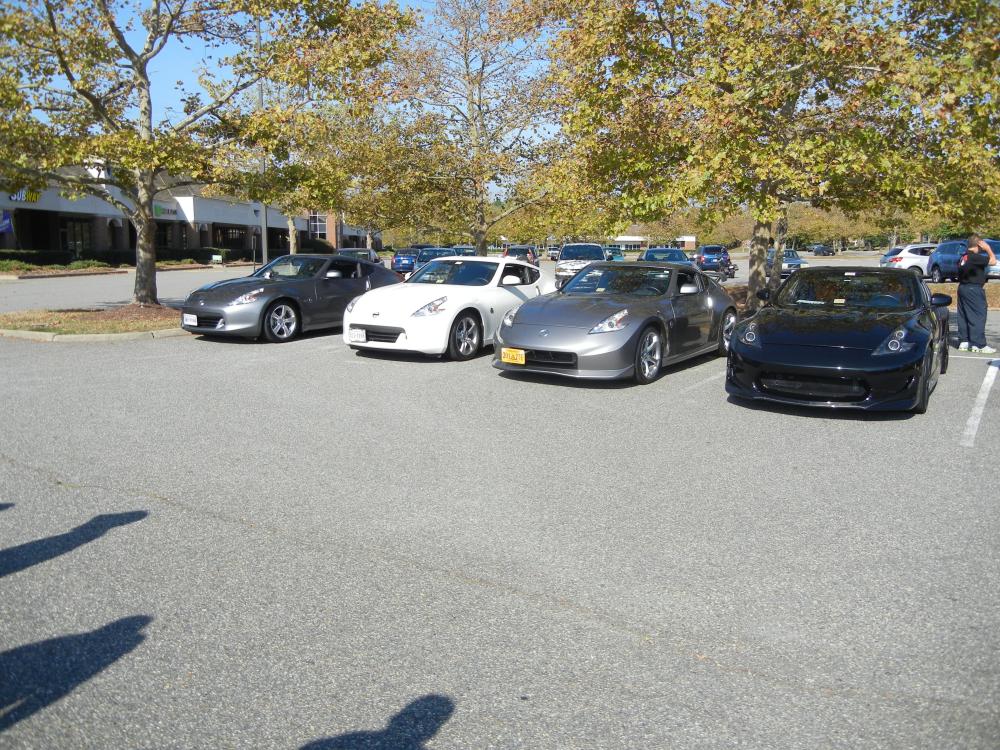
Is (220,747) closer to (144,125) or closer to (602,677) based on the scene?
(602,677)

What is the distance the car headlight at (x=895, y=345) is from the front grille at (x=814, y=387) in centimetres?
42

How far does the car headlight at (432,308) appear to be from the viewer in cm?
1071

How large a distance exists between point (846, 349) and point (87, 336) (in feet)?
35.0

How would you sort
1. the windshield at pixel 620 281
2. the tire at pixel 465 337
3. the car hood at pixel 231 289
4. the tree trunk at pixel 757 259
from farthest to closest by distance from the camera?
the tree trunk at pixel 757 259 → the car hood at pixel 231 289 → the tire at pixel 465 337 → the windshield at pixel 620 281

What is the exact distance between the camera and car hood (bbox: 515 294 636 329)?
931cm

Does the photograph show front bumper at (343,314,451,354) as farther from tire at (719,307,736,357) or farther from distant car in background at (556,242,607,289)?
distant car in background at (556,242,607,289)

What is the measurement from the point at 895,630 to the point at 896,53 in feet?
32.4

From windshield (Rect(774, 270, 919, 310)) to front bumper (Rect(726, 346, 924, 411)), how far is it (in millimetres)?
1391

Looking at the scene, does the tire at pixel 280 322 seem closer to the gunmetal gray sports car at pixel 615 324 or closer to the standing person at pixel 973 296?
the gunmetal gray sports car at pixel 615 324

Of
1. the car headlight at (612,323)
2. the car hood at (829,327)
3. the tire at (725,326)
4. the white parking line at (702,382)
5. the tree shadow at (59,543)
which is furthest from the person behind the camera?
the tire at (725,326)

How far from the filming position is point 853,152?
1156cm

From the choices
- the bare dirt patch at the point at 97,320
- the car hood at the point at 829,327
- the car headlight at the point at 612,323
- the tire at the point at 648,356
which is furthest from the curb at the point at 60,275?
the car hood at the point at 829,327

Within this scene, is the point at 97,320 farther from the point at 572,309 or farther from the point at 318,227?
the point at 318,227

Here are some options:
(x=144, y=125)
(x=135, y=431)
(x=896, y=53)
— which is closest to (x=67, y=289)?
(x=144, y=125)
